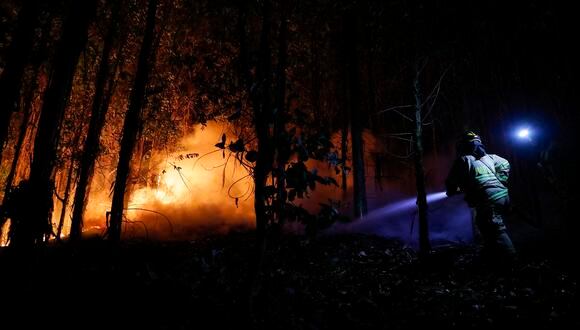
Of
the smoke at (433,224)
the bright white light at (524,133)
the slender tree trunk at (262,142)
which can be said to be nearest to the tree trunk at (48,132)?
the slender tree trunk at (262,142)

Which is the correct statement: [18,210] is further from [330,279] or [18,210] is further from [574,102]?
[574,102]

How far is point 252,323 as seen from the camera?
4238mm

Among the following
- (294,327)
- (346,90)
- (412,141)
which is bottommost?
(294,327)

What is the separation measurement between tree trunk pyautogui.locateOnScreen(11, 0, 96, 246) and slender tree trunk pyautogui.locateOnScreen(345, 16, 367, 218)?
10354mm

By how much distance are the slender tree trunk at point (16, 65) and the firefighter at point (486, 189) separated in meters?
8.04

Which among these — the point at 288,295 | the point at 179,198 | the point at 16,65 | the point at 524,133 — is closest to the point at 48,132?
the point at 16,65

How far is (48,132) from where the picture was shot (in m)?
5.08

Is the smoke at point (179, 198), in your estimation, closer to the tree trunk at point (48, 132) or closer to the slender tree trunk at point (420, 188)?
the slender tree trunk at point (420, 188)

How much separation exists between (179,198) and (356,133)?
12.0m

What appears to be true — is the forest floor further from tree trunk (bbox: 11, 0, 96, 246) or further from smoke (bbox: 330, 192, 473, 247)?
smoke (bbox: 330, 192, 473, 247)

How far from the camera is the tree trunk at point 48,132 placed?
5043mm

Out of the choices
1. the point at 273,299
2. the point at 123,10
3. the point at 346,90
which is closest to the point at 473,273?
the point at 273,299

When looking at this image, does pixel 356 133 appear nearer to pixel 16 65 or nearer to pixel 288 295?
pixel 288 295

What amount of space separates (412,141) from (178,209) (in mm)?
15105
